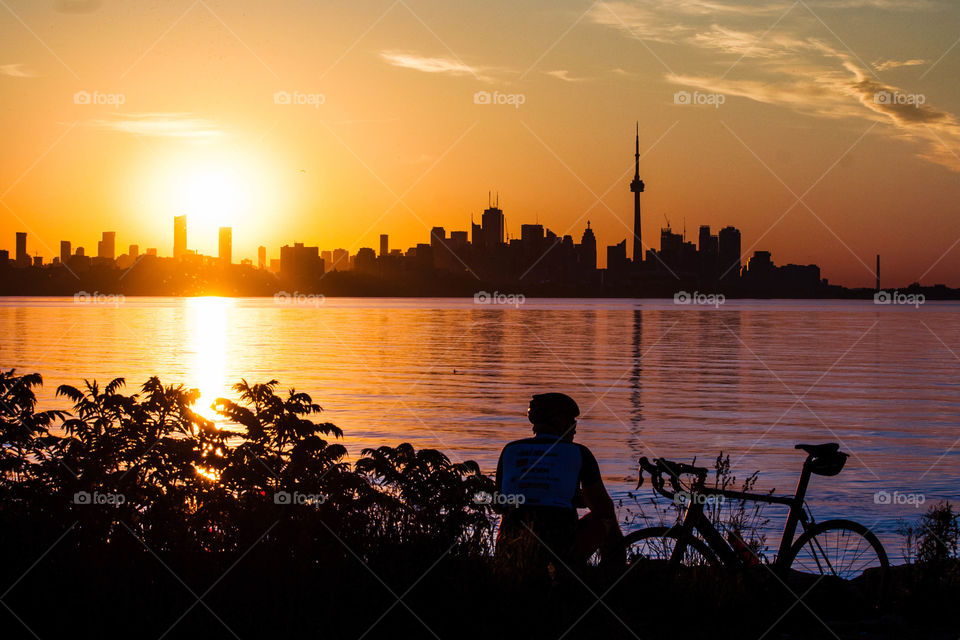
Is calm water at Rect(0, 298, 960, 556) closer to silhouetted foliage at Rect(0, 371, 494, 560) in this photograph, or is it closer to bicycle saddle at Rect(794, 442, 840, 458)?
bicycle saddle at Rect(794, 442, 840, 458)

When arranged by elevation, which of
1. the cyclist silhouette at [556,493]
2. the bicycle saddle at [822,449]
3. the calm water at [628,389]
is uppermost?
the bicycle saddle at [822,449]

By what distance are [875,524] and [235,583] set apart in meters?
11.1

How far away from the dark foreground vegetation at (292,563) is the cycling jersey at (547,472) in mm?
553

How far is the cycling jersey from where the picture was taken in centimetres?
730

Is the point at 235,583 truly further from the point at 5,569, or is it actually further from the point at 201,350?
the point at 201,350

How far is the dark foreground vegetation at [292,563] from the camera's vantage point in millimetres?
6418

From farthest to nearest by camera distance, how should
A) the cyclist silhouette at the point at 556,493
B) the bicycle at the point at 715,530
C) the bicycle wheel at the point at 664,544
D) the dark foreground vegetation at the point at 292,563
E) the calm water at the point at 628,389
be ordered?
the calm water at the point at 628,389
the cyclist silhouette at the point at 556,493
the bicycle wheel at the point at 664,544
the bicycle at the point at 715,530
the dark foreground vegetation at the point at 292,563

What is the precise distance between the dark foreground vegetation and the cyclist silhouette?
0.76ft

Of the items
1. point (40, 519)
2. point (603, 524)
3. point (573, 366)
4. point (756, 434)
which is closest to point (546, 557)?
point (603, 524)

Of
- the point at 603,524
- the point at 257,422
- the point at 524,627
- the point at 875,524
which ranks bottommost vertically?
the point at 875,524

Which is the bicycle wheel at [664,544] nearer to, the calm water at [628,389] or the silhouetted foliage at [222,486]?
the silhouetted foliage at [222,486]

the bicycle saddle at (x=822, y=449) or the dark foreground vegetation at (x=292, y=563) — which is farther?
the bicycle saddle at (x=822, y=449)

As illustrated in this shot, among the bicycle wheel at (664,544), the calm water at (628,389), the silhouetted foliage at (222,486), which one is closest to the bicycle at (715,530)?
the bicycle wheel at (664,544)

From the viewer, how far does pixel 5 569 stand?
6.90m
